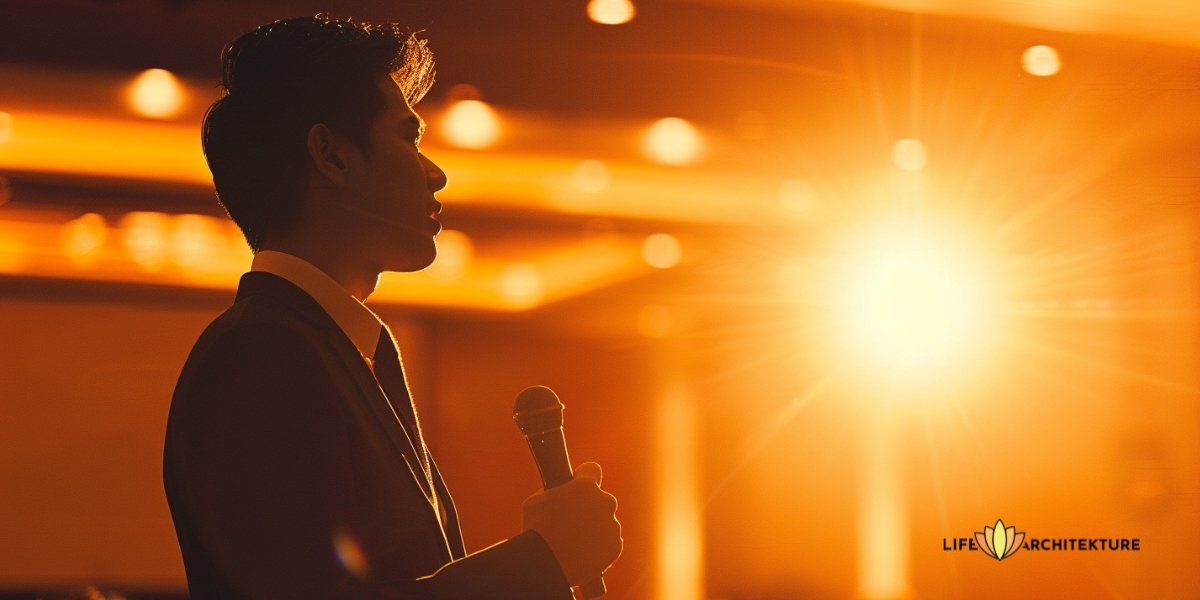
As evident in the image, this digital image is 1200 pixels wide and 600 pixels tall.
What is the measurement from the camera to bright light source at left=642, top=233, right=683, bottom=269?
25.2ft

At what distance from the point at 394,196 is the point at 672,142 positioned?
4.22 m

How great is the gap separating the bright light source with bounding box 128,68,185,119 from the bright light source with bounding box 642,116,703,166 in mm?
1932

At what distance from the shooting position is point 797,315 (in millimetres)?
8555

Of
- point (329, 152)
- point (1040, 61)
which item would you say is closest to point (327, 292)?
point (329, 152)

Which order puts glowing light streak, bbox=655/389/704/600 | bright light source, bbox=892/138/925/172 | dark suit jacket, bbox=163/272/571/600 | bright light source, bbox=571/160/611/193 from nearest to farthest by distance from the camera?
dark suit jacket, bbox=163/272/571/600, bright light source, bbox=892/138/925/172, bright light source, bbox=571/160/611/193, glowing light streak, bbox=655/389/704/600

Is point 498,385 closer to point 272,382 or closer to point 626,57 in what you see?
point 626,57

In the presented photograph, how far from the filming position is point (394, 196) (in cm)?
123

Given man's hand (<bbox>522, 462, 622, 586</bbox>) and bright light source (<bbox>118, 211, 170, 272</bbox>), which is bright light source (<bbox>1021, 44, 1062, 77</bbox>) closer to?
man's hand (<bbox>522, 462, 622, 586</bbox>)

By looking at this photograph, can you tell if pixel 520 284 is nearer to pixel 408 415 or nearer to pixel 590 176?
pixel 590 176

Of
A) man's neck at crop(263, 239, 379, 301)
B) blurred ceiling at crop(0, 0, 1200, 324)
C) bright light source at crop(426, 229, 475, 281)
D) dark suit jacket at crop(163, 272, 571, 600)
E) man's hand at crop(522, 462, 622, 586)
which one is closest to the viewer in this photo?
dark suit jacket at crop(163, 272, 571, 600)

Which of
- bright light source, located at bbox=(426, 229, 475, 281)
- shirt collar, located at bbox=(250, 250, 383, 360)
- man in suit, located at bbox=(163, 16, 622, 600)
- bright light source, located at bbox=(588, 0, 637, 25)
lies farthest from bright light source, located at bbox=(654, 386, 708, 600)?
shirt collar, located at bbox=(250, 250, 383, 360)

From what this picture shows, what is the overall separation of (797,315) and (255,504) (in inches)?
307

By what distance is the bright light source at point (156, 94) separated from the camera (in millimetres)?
4494

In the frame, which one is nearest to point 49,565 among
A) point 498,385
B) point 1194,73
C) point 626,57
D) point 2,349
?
point 2,349
